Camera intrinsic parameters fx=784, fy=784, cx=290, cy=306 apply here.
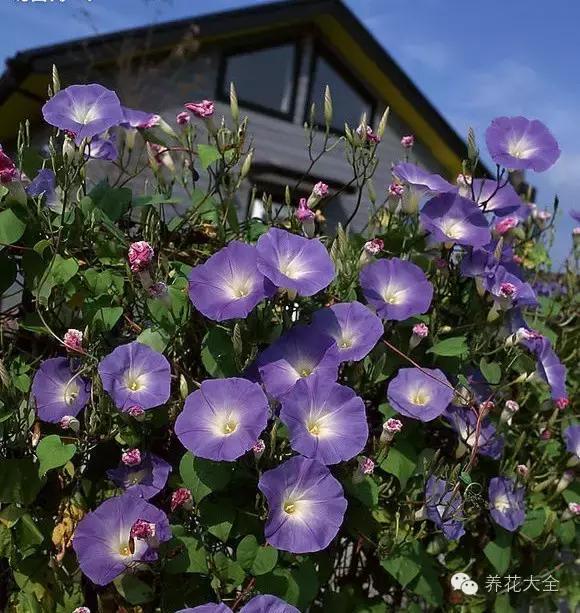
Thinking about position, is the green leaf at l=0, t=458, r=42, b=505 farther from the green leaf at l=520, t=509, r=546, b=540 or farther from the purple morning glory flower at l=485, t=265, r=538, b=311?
the green leaf at l=520, t=509, r=546, b=540

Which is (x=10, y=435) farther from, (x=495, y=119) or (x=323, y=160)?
(x=323, y=160)

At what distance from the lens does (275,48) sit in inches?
362

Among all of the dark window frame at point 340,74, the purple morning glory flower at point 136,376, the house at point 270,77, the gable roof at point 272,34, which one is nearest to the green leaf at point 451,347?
the purple morning glory flower at point 136,376

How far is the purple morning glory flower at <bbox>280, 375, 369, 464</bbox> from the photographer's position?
1.16 meters

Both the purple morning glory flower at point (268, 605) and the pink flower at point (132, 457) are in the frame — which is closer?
the purple morning glory flower at point (268, 605)

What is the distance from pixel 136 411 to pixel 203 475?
14 centimetres

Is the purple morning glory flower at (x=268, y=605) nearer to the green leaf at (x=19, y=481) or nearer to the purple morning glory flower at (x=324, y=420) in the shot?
the purple morning glory flower at (x=324, y=420)

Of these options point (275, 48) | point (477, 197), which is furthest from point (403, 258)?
point (275, 48)

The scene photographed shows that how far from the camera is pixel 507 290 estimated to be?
1418mm

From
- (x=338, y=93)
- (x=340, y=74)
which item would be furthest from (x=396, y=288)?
(x=340, y=74)

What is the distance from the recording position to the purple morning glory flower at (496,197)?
1574mm

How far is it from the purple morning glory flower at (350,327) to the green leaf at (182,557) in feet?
1.25

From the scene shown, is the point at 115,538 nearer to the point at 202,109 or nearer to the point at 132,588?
the point at 132,588

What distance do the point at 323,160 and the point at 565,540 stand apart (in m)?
8.27
